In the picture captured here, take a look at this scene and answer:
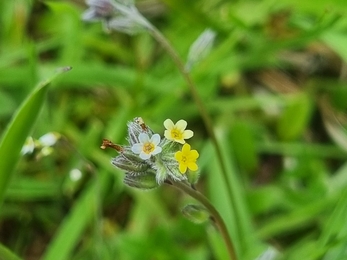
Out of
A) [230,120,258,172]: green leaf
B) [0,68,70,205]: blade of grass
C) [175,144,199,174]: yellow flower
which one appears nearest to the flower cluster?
[175,144,199,174]: yellow flower

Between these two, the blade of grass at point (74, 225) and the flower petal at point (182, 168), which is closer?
the flower petal at point (182, 168)

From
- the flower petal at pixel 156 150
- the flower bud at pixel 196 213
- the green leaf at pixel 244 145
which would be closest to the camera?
the flower petal at pixel 156 150

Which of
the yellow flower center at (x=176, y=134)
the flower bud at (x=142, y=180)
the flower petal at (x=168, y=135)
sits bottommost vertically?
the flower bud at (x=142, y=180)

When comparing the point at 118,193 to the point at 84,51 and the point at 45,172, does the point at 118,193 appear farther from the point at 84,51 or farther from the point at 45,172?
the point at 84,51

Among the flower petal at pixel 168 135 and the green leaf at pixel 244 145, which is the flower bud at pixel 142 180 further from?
the green leaf at pixel 244 145

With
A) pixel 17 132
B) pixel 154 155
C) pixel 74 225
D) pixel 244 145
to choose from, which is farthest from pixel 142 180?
pixel 244 145

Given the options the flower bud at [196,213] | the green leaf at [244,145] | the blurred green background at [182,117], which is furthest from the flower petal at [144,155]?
the green leaf at [244,145]

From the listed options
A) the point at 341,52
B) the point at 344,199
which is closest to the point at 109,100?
the point at 341,52
